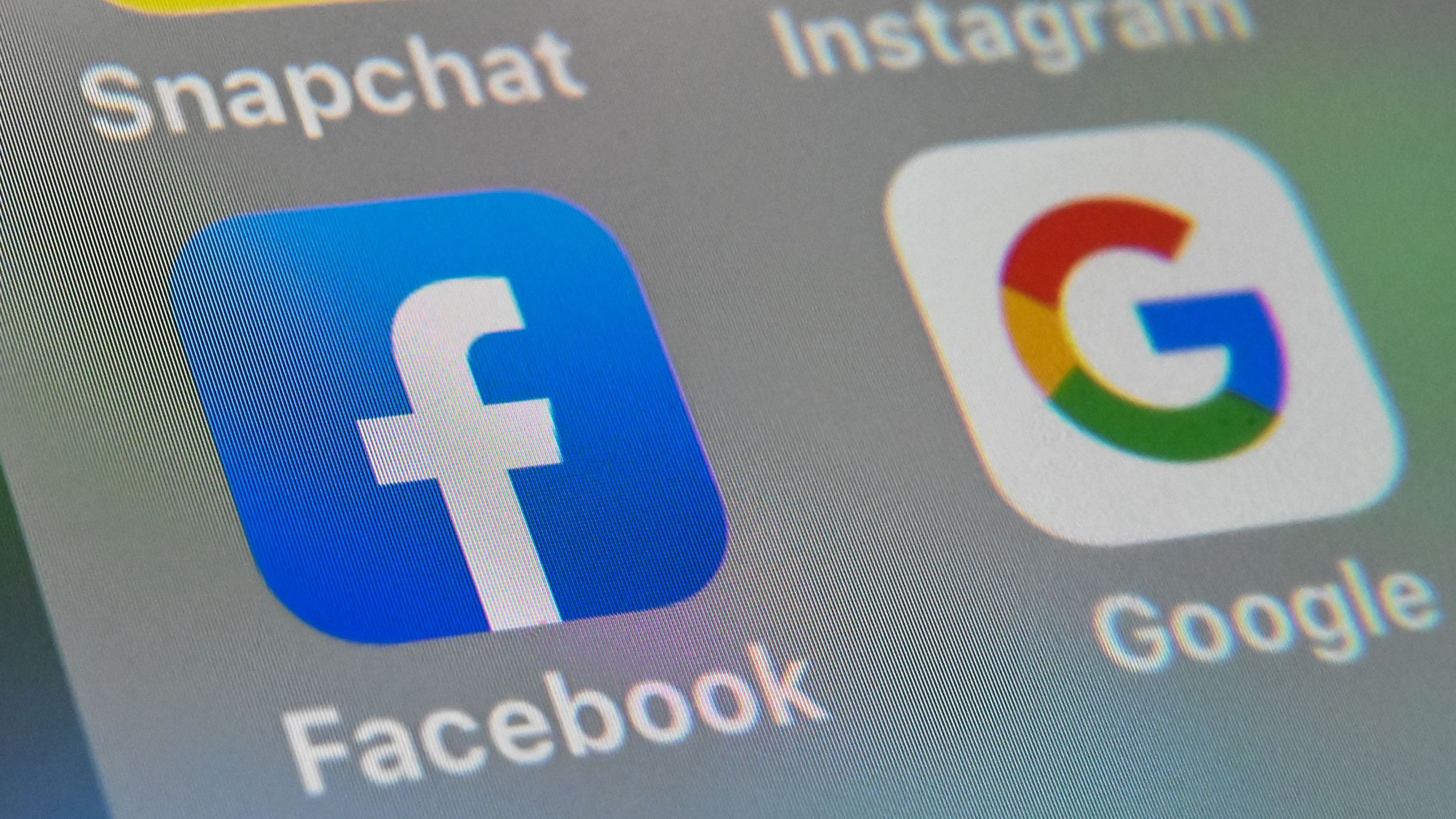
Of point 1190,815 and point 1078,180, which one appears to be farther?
point 1078,180

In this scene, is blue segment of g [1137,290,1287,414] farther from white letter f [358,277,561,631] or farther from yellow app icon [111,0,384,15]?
yellow app icon [111,0,384,15]

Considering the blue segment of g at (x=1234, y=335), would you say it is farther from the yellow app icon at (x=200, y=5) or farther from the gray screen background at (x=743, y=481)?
the yellow app icon at (x=200, y=5)

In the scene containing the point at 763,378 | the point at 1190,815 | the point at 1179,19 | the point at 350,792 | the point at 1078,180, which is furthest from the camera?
the point at 1179,19

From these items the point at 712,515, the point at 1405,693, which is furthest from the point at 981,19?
the point at 1405,693

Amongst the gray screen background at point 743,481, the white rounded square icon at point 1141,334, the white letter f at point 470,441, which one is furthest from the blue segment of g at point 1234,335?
the white letter f at point 470,441

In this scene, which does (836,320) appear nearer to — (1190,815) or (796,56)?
(796,56)

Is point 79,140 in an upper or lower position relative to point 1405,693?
upper

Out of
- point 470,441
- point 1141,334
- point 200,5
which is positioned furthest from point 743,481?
point 200,5

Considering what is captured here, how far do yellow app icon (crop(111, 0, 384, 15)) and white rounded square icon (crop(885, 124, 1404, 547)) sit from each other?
712 millimetres

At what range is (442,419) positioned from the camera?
1.78 meters

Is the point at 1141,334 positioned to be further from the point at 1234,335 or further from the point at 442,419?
the point at 442,419

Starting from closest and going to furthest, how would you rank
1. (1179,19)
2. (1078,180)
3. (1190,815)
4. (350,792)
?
(350,792)
(1190,815)
(1078,180)
(1179,19)

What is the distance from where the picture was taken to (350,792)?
162 cm

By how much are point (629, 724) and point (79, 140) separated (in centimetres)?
83
